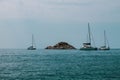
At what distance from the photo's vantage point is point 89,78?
213ft

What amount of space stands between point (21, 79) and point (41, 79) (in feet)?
11.0

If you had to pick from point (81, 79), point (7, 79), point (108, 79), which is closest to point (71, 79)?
point (81, 79)

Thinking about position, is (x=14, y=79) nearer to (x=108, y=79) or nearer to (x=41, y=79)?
(x=41, y=79)

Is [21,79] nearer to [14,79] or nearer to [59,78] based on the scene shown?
[14,79]

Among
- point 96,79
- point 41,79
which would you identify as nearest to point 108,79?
point 96,79

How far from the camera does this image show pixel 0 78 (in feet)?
216

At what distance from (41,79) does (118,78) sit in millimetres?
12532

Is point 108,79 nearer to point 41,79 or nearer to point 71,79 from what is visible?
point 71,79

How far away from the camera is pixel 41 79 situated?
6412cm

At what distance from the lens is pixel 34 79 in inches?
2525

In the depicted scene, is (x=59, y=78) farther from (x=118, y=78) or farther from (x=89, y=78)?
(x=118, y=78)

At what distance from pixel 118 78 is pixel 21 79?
52.0ft

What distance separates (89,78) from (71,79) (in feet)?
10.6

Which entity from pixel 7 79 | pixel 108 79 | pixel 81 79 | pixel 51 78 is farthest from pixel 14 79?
pixel 108 79
